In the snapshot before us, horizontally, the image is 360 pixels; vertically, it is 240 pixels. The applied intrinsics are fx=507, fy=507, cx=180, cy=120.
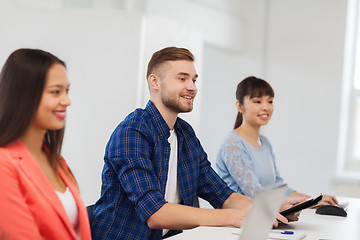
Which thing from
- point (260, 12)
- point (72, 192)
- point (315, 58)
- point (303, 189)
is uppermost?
point (260, 12)

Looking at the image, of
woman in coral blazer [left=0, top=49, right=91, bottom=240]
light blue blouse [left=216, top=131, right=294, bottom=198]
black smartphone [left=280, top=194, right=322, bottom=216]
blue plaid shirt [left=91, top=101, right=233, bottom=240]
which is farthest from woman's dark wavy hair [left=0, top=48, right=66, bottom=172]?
light blue blouse [left=216, top=131, right=294, bottom=198]

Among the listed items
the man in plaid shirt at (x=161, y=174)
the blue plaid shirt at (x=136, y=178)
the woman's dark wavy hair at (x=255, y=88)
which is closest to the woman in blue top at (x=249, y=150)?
the woman's dark wavy hair at (x=255, y=88)

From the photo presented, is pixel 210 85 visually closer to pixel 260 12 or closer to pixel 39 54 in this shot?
pixel 260 12

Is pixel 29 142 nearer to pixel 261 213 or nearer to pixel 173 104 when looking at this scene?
pixel 261 213

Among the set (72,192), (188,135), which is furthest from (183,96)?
(72,192)

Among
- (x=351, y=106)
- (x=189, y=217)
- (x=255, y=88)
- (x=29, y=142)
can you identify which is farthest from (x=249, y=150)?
(x=351, y=106)

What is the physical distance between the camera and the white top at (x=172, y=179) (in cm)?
217

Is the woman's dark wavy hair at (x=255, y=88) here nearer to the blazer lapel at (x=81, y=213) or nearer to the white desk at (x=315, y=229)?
the white desk at (x=315, y=229)

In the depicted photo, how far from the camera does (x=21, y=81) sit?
1.43 m

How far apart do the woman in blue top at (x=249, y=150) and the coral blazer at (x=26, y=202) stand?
1400 mm

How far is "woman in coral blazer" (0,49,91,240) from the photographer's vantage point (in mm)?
1364

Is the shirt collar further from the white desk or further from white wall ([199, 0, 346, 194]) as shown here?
white wall ([199, 0, 346, 194])

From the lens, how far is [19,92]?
1.42 m

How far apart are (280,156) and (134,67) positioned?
2.12 m
